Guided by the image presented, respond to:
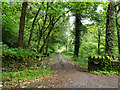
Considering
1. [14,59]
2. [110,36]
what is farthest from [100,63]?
[14,59]

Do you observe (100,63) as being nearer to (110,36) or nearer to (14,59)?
(110,36)

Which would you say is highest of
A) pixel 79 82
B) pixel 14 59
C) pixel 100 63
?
pixel 14 59

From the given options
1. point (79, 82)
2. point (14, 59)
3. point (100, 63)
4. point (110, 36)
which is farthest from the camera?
point (110, 36)

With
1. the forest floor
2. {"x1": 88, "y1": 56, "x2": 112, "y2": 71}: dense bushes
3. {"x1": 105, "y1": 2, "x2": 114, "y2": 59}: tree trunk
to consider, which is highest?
{"x1": 105, "y1": 2, "x2": 114, "y2": 59}: tree trunk

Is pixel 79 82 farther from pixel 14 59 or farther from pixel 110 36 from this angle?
pixel 110 36

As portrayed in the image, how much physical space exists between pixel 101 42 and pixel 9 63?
19.1 meters

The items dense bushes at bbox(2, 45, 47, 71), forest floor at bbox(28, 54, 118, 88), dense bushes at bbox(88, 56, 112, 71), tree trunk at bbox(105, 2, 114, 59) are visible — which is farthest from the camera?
tree trunk at bbox(105, 2, 114, 59)

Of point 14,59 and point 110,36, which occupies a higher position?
point 110,36

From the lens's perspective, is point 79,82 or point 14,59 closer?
point 79,82

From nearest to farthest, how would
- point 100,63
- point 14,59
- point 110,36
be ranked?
point 14,59 < point 100,63 < point 110,36

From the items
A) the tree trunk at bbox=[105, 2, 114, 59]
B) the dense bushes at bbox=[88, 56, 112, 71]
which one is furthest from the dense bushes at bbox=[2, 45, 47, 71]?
the tree trunk at bbox=[105, 2, 114, 59]

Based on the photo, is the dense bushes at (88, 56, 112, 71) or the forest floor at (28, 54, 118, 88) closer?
the forest floor at (28, 54, 118, 88)

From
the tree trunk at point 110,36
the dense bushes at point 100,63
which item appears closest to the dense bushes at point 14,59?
the dense bushes at point 100,63

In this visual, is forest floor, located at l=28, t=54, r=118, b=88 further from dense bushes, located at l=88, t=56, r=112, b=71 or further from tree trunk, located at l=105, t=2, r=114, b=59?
tree trunk, located at l=105, t=2, r=114, b=59
